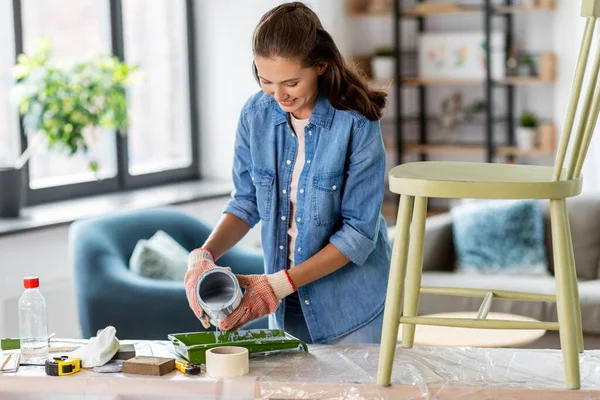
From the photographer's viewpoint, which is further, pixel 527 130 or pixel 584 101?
pixel 527 130

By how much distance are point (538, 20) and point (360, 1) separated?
1.07 metres

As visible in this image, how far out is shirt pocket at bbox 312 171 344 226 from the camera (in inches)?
76.9

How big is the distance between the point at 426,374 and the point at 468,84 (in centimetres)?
413

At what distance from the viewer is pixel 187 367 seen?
1732mm

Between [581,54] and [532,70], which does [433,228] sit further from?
[581,54]

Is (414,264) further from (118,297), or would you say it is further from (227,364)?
(118,297)

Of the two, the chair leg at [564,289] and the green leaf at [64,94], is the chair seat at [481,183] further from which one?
the green leaf at [64,94]

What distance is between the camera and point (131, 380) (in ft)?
5.61

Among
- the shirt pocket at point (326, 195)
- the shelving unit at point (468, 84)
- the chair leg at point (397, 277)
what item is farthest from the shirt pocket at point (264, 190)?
the shelving unit at point (468, 84)

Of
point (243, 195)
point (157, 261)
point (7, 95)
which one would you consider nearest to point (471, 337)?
point (157, 261)

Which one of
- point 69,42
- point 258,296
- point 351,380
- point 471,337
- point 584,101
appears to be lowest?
point 471,337

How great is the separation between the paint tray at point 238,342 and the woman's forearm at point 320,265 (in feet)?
0.43

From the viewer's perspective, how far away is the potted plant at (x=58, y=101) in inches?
157

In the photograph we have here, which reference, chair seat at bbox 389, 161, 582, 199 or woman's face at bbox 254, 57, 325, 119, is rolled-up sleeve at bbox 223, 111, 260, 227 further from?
chair seat at bbox 389, 161, 582, 199
